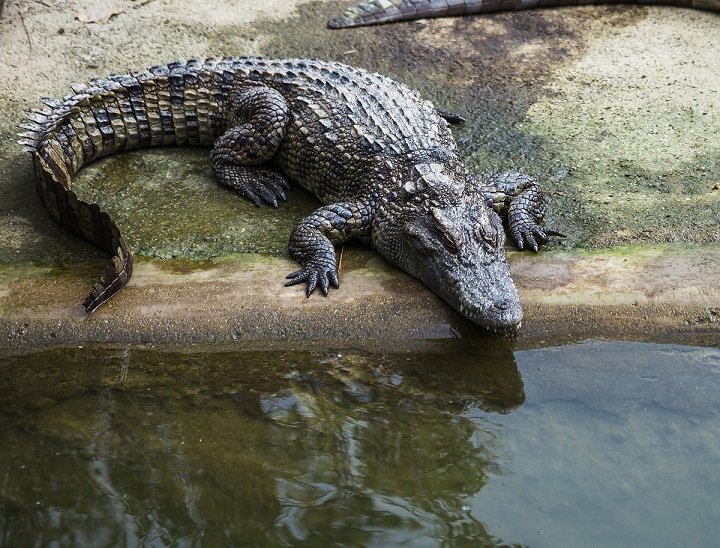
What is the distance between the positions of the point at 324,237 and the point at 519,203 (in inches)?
43.0

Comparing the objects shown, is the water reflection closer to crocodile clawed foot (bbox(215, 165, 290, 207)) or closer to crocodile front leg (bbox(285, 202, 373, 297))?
Result: crocodile front leg (bbox(285, 202, 373, 297))

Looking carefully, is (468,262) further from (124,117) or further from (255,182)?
(124,117)

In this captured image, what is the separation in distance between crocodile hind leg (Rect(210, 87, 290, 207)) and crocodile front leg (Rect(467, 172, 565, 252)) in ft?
3.90

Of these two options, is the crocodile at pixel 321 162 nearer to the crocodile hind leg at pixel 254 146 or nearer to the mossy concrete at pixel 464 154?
the crocodile hind leg at pixel 254 146

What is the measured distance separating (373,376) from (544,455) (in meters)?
0.78

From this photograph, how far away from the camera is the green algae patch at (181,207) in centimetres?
447

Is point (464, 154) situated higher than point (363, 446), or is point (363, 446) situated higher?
point (464, 154)

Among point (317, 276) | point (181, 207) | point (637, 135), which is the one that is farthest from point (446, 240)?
point (637, 135)

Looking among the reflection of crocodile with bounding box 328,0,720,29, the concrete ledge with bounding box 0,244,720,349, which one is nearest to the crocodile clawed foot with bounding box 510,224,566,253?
the concrete ledge with bounding box 0,244,720,349

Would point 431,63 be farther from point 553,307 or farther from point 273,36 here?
point 553,307

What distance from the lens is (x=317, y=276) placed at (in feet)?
13.1

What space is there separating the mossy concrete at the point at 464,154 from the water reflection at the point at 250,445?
7.5 inches

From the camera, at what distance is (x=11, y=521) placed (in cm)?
287

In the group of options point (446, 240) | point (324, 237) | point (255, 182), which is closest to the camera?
point (446, 240)
